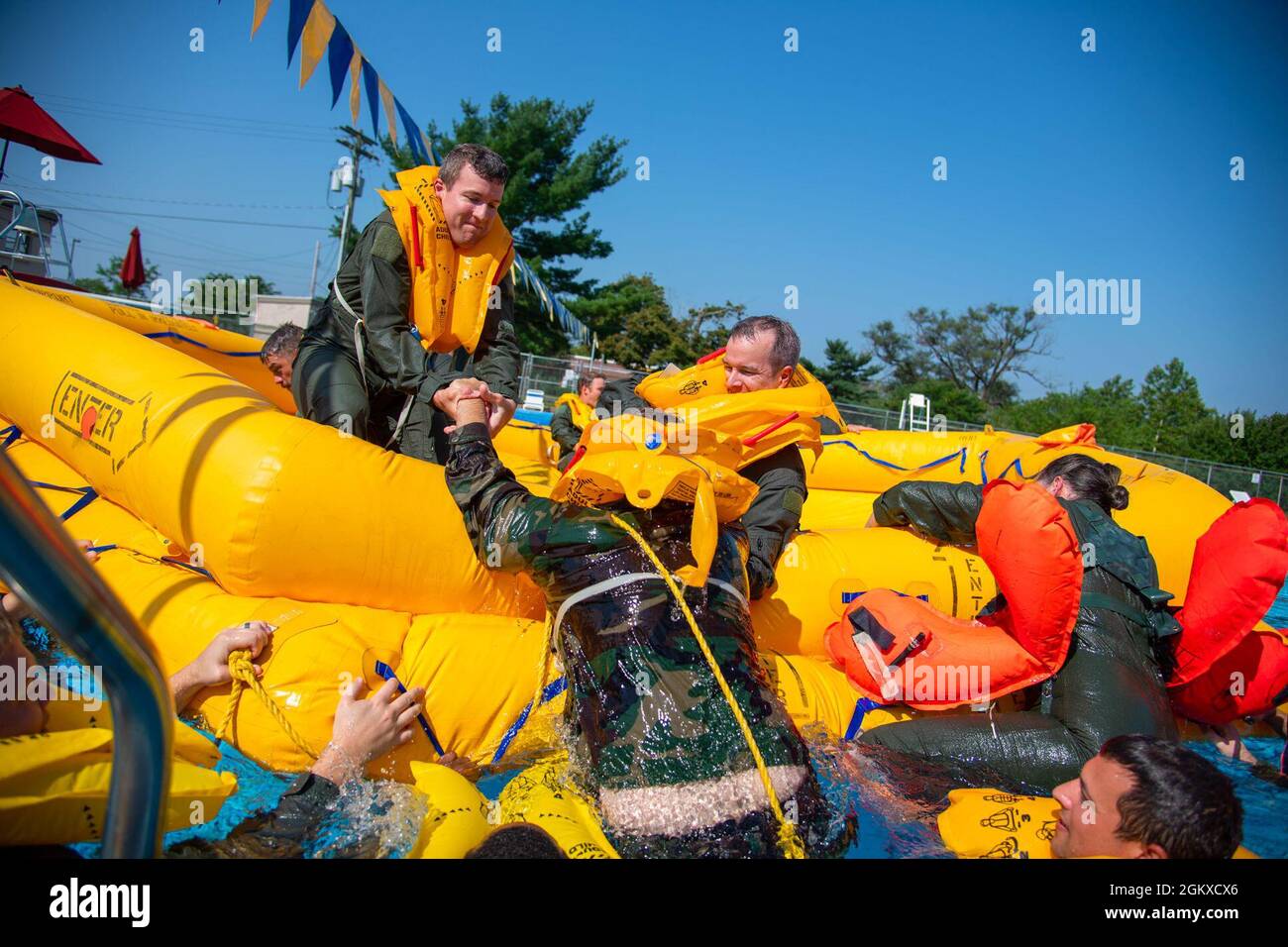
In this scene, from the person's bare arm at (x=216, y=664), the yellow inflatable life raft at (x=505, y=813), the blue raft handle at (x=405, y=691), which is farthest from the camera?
the blue raft handle at (x=405, y=691)

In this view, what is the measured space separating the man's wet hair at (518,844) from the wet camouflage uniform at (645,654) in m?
0.25

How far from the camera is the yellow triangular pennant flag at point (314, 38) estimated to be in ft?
15.2

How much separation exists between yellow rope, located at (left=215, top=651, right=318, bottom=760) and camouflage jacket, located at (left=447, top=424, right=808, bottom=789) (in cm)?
67

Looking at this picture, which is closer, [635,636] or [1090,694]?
[635,636]

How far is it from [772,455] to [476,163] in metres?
1.64

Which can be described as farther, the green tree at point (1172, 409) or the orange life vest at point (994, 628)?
the green tree at point (1172, 409)

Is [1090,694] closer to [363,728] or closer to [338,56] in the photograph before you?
[363,728]

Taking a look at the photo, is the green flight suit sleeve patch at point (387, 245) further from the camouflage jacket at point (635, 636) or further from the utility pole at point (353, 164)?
the utility pole at point (353, 164)

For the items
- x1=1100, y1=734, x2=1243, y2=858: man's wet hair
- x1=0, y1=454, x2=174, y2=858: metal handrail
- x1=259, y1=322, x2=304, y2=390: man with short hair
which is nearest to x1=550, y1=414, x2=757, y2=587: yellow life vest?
x1=1100, y1=734, x2=1243, y2=858: man's wet hair

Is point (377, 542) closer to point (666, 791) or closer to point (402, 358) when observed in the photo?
point (402, 358)

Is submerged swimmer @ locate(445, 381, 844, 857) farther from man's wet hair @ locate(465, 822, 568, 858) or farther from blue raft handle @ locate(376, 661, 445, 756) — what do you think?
blue raft handle @ locate(376, 661, 445, 756)

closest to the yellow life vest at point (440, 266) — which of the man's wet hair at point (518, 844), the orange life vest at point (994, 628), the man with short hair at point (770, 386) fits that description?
the man with short hair at point (770, 386)

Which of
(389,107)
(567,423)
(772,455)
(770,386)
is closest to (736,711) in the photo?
(772,455)

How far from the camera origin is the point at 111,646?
0.75 metres
